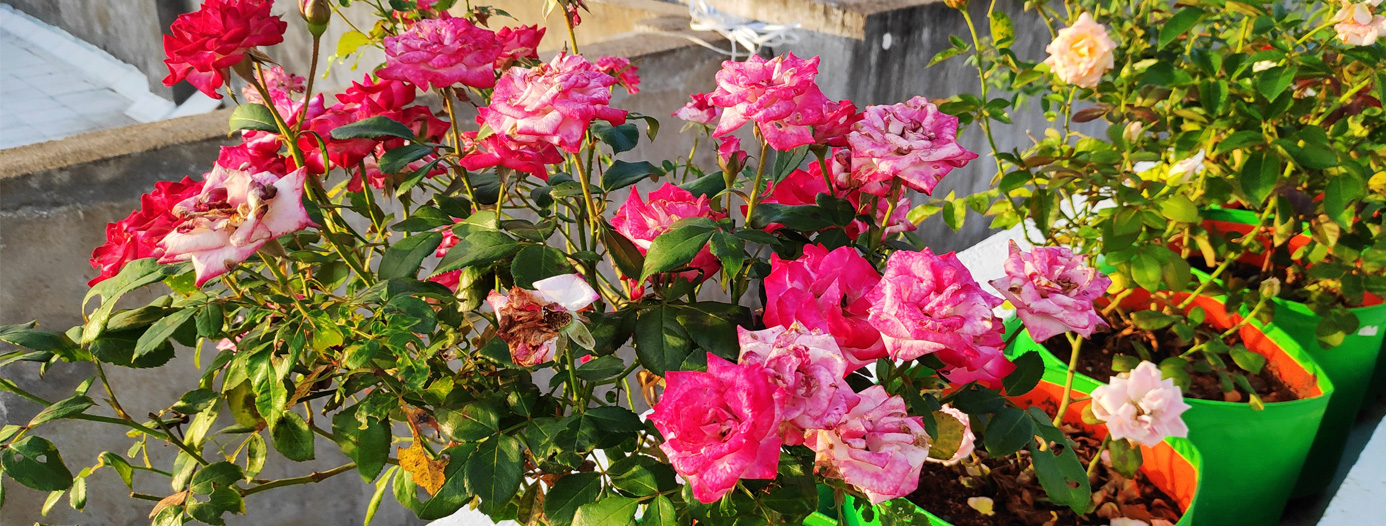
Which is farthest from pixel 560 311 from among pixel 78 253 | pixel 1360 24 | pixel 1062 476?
pixel 1360 24

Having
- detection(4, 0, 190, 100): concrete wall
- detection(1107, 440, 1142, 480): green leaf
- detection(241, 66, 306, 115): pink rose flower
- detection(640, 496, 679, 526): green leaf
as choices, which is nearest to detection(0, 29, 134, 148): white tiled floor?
detection(4, 0, 190, 100): concrete wall

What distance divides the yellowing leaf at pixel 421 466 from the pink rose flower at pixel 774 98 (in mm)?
369

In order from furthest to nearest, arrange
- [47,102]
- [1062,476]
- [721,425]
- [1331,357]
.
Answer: [47,102], [1331,357], [1062,476], [721,425]

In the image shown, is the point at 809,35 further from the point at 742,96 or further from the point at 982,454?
the point at 742,96

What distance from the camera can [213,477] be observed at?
0.72 metres

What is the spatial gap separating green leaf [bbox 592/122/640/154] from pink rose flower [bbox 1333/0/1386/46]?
3.27 feet

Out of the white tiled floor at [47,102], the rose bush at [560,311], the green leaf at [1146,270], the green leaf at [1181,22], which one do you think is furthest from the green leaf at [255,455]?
the white tiled floor at [47,102]

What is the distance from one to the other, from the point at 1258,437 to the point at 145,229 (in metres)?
1.26

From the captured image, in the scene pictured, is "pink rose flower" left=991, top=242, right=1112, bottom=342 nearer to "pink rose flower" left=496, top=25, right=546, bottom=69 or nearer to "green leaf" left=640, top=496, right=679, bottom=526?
"green leaf" left=640, top=496, right=679, bottom=526

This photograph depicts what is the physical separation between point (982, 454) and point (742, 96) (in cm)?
72

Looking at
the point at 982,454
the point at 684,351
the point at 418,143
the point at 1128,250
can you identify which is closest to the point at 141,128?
the point at 418,143

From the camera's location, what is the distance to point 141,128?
1132 mm

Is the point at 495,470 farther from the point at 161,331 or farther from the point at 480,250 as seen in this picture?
the point at 161,331

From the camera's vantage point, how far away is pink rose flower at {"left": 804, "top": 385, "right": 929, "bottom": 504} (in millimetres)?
524
